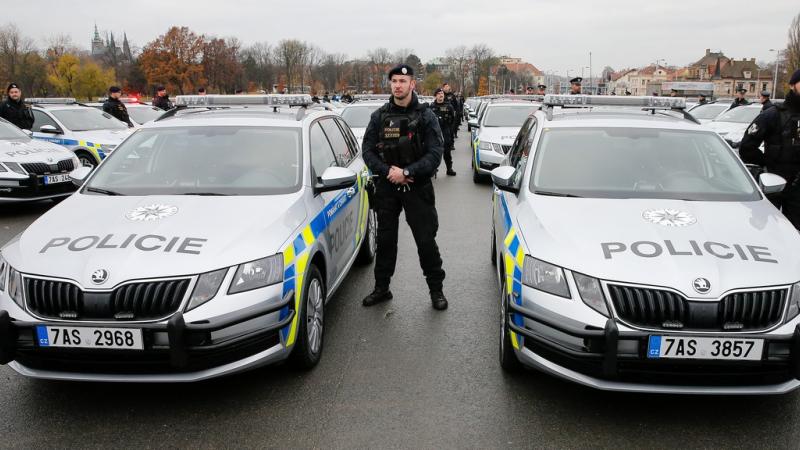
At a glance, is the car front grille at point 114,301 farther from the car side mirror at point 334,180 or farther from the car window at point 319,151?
the car window at point 319,151

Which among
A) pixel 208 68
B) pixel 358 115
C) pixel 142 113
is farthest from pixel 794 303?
pixel 208 68

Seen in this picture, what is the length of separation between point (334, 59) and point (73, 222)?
110 meters

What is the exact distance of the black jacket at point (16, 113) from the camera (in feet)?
39.7

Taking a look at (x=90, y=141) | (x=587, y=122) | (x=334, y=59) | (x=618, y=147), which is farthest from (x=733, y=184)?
A: (x=334, y=59)

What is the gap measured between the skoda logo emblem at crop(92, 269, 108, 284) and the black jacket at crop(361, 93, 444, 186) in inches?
92.4

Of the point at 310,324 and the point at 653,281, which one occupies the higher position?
the point at 653,281

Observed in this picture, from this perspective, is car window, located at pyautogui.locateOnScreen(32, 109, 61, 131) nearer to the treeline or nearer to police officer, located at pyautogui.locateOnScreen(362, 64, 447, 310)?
police officer, located at pyautogui.locateOnScreen(362, 64, 447, 310)

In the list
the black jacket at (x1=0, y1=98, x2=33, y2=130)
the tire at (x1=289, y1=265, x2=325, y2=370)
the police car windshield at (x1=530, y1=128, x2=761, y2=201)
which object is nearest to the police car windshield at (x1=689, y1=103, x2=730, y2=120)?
the police car windshield at (x1=530, y1=128, x2=761, y2=201)

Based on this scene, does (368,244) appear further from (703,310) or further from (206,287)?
(703,310)

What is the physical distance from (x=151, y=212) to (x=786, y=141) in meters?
5.03

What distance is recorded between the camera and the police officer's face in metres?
5.02

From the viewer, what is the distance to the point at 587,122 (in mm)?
4969

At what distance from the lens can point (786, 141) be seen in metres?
5.43

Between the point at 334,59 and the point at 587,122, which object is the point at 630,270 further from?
the point at 334,59
